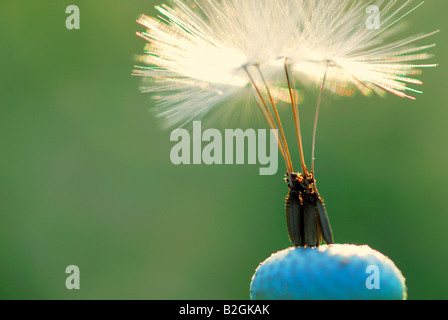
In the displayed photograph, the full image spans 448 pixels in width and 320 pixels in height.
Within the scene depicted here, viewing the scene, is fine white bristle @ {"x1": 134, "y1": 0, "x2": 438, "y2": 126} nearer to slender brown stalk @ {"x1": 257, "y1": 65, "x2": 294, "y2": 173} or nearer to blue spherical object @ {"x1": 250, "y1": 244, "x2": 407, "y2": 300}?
slender brown stalk @ {"x1": 257, "y1": 65, "x2": 294, "y2": 173}

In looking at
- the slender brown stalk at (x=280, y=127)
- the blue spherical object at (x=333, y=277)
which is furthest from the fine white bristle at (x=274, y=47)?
the blue spherical object at (x=333, y=277)

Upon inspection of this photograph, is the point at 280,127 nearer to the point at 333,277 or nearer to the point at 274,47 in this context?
the point at 274,47

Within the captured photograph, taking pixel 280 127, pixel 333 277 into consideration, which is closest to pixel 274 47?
pixel 280 127

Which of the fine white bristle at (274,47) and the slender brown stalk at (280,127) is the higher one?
the fine white bristle at (274,47)

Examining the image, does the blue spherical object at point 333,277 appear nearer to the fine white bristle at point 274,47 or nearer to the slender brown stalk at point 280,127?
the slender brown stalk at point 280,127

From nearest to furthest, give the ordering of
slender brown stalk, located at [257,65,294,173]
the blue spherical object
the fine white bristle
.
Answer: the blue spherical object
slender brown stalk, located at [257,65,294,173]
the fine white bristle

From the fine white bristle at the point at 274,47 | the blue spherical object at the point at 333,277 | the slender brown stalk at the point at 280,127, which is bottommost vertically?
the blue spherical object at the point at 333,277

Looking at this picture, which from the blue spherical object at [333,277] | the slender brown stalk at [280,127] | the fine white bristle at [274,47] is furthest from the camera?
the fine white bristle at [274,47]

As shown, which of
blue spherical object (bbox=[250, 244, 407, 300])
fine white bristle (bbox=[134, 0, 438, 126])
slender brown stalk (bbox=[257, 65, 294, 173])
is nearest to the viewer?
blue spherical object (bbox=[250, 244, 407, 300])

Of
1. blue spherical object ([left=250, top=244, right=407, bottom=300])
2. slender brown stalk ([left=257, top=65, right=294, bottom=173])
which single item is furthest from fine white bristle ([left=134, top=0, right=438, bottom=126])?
blue spherical object ([left=250, top=244, right=407, bottom=300])
